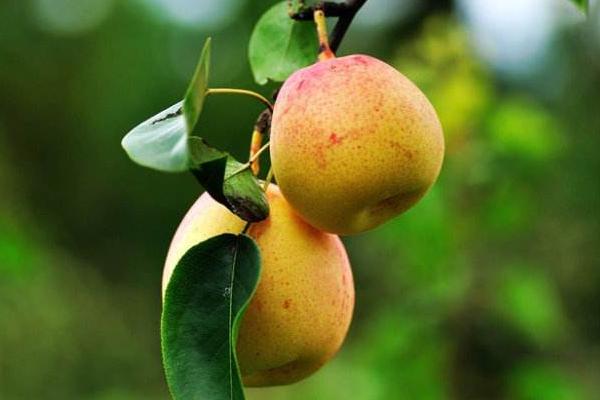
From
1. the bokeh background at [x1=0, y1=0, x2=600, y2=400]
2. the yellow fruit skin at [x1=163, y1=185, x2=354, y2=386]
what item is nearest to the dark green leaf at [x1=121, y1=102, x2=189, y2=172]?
the yellow fruit skin at [x1=163, y1=185, x2=354, y2=386]

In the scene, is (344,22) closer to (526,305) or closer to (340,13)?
(340,13)

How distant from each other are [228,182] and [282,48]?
0.27 metres

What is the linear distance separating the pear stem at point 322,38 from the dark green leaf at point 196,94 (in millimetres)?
151

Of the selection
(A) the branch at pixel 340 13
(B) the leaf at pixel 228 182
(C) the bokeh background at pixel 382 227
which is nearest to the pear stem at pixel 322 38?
(A) the branch at pixel 340 13

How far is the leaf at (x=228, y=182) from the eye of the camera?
0.54 meters

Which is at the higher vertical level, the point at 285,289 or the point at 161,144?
the point at 161,144

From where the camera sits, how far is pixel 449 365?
1.76 m

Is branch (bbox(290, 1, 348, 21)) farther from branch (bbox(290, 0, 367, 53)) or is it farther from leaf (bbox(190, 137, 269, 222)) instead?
leaf (bbox(190, 137, 269, 222))

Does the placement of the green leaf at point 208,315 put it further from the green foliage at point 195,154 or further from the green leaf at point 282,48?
the green leaf at point 282,48

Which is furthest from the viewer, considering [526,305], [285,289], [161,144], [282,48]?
[526,305]

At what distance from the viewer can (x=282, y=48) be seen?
0.83 meters

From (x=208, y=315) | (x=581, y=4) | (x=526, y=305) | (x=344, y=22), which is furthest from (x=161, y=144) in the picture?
(x=526, y=305)

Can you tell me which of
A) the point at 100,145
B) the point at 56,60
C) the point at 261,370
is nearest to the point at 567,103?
the point at 261,370

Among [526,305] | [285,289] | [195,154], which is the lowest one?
[526,305]
